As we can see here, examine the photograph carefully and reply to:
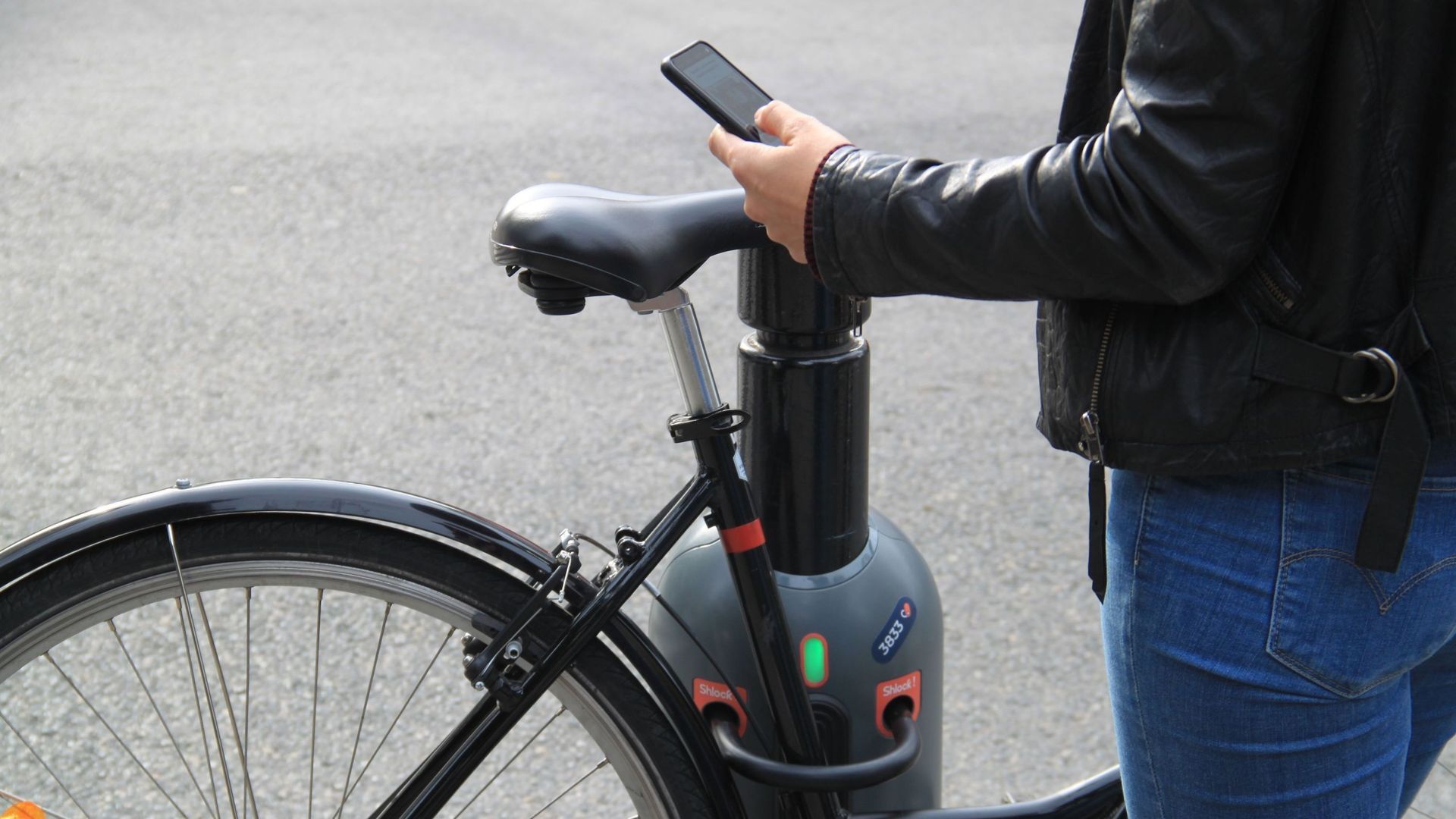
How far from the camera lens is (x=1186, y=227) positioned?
3.39ft

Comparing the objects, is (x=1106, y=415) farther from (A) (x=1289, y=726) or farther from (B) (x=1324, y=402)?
(A) (x=1289, y=726)

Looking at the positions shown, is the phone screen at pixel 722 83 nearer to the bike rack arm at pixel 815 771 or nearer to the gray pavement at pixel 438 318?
the bike rack arm at pixel 815 771

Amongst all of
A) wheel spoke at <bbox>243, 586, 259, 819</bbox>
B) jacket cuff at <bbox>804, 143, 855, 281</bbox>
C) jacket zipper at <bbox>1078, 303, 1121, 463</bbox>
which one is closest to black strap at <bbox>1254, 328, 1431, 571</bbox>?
jacket zipper at <bbox>1078, 303, 1121, 463</bbox>

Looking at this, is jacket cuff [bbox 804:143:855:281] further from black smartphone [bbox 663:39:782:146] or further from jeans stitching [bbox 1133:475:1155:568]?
jeans stitching [bbox 1133:475:1155:568]

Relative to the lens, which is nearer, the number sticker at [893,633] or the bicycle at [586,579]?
the bicycle at [586,579]

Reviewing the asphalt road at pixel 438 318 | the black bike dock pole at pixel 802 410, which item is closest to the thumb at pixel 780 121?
the black bike dock pole at pixel 802 410

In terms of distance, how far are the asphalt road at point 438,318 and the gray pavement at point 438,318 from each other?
0.01m

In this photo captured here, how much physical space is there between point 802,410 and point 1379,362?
0.71 meters

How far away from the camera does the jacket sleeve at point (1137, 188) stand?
1.00m

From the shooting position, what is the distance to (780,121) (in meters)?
1.27

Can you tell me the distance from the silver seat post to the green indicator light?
359 millimetres

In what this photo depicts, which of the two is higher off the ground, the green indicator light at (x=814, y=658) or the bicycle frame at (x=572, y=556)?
the bicycle frame at (x=572, y=556)

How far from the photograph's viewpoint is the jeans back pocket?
1.15 metres

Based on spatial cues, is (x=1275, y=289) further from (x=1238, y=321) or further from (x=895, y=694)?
(x=895, y=694)
